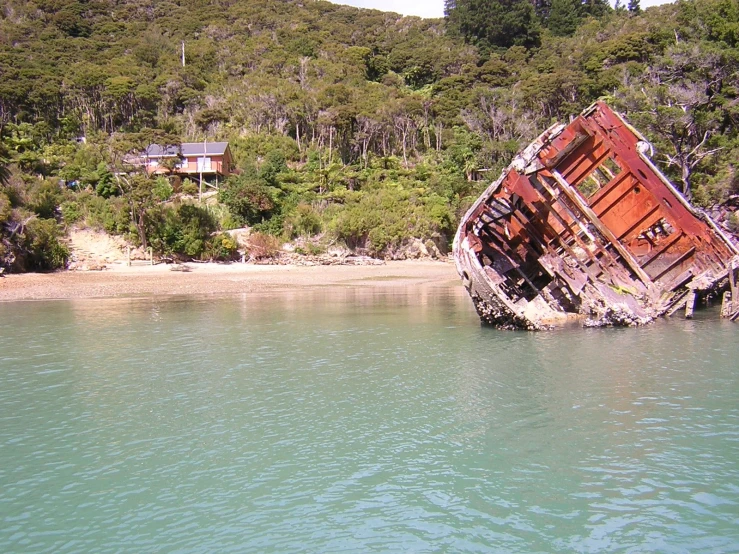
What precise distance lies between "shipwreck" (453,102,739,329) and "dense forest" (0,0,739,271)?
13.2 meters

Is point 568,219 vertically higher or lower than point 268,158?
lower

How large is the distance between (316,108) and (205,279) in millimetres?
30158

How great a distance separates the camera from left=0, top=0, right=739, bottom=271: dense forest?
33.7 metres

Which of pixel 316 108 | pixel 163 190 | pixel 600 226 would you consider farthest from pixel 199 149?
pixel 600 226

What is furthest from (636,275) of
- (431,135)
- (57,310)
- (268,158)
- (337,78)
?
(337,78)

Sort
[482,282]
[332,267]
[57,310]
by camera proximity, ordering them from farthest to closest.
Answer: [332,267] < [57,310] < [482,282]

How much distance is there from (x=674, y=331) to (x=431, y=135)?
47876 millimetres

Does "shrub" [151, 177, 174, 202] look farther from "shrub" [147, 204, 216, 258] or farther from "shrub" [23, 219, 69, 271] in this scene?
"shrub" [23, 219, 69, 271]

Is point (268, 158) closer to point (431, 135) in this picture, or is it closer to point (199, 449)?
point (431, 135)

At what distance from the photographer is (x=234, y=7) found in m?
105

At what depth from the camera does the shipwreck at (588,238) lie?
16344 mm

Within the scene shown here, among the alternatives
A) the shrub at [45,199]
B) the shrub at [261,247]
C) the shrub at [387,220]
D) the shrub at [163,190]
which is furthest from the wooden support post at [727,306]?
the shrub at [45,199]

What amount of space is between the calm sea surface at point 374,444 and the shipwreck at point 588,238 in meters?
1.10

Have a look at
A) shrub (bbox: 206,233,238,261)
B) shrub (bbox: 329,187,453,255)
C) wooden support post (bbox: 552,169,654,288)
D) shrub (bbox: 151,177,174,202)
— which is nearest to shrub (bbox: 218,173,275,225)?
shrub (bbox: 151,177,174,202)
